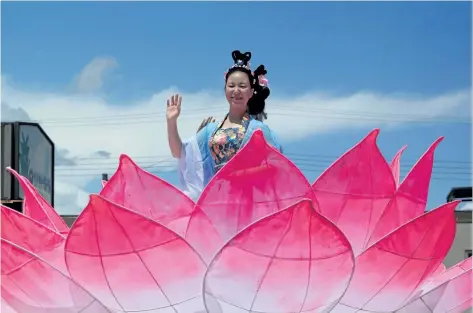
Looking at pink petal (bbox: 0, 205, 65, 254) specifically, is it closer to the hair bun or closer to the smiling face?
the smiling face

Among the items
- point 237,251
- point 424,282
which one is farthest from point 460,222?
point 237,251

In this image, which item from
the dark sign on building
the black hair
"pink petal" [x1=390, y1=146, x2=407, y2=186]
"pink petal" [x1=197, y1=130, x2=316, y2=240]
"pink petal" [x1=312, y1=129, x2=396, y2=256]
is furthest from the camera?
the dark sign on building

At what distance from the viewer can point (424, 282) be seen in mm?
2582

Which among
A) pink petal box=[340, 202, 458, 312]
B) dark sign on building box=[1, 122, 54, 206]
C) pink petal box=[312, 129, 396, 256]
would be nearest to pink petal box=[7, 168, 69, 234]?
pink petal box=[312, 129, 396, 256]

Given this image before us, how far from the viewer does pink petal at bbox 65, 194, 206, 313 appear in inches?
84.7

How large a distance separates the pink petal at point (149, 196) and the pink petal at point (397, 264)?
59cm

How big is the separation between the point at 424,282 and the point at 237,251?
80cm

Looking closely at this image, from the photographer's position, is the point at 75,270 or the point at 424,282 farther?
the point at 424,282

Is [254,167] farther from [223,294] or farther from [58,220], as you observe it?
[58,220]

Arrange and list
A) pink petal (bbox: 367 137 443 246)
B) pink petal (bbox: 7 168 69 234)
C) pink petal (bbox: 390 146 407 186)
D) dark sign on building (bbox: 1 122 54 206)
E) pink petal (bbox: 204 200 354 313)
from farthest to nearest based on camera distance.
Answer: dark sign on building (bbox: 1 122 54 206) → pink petal (bbox: 390 146 407 186) → pink petal (bbox: 7 168 69 234) → pink petal (bbox: 367 137 443 246) → pink petal (bbox: 204 200 354 313)

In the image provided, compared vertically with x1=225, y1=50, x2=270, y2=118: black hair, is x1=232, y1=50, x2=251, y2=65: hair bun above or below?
above

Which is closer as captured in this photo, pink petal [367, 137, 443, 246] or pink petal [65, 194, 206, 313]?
pink petal [65, 194, 206, 313]

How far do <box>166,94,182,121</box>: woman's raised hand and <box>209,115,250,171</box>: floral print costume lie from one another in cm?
19

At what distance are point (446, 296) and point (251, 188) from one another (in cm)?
82
